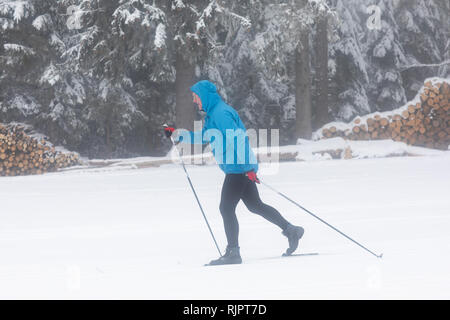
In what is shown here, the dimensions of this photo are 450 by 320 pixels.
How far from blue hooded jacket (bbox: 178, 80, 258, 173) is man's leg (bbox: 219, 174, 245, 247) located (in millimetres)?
86

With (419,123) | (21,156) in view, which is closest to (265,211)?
(21,156)

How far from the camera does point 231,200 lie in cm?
513

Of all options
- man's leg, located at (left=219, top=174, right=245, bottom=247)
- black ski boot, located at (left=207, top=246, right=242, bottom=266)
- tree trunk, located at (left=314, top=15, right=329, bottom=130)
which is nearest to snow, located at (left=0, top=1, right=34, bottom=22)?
tree trunk, located at (left=314, top=15, right=329, bottom=130)

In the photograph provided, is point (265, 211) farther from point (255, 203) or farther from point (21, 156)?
point (21, 156)

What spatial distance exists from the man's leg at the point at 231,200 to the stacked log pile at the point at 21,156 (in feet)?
25.9

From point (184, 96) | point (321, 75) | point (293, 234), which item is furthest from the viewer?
point (321, 75)

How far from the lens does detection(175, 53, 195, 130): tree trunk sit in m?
13.7

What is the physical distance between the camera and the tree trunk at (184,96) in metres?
13.7

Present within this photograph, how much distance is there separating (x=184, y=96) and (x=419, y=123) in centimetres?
527

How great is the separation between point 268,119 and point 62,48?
718 cm

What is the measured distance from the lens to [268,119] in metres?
19.2

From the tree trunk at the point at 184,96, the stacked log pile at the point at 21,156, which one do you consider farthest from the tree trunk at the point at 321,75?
the stacked log pile at the point at 21,156

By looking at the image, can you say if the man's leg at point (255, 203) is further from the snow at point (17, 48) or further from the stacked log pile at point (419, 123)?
the snow at point (17, 48)

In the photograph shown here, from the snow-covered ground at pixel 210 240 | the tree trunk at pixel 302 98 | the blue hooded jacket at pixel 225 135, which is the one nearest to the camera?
the snow-covered ground at pixel 210 240
